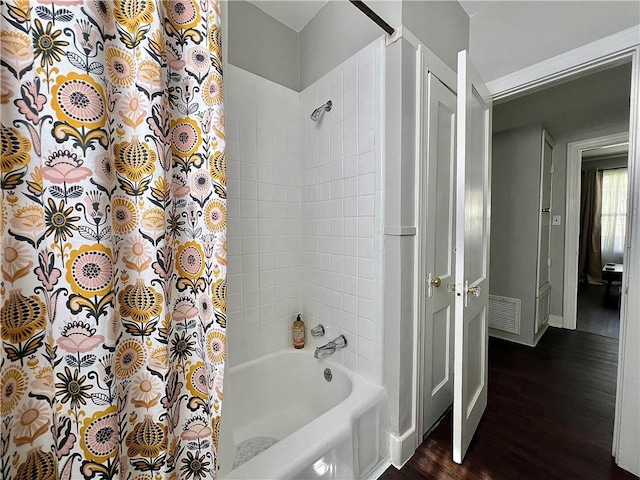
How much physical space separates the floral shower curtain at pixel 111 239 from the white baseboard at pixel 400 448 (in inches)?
39.7

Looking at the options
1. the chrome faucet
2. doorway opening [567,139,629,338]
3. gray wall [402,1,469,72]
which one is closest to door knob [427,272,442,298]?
the chrome faucet

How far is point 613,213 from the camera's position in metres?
5.24

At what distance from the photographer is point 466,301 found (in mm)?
1330

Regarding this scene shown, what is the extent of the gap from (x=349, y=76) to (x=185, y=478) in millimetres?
1835

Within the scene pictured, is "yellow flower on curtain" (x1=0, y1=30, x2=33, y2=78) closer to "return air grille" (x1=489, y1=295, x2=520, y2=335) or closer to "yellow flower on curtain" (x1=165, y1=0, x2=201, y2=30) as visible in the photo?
"yellow flower on curtain" (x1=165, y1=0, x2=201, y2=30)

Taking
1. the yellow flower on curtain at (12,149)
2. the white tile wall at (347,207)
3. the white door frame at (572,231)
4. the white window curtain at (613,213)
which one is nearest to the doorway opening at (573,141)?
the white door frame at (572,231)

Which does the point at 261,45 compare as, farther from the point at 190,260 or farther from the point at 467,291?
the point at 467,291

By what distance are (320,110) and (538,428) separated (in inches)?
89.4

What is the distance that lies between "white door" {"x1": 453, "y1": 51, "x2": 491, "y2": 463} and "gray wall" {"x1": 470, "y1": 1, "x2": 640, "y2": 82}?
26 cm

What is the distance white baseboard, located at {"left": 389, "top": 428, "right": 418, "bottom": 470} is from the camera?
1395 millimetres

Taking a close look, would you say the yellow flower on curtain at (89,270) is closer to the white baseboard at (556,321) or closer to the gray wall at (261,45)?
the gray wall at (261,45)

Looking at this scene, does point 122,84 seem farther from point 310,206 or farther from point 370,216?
point 310,206

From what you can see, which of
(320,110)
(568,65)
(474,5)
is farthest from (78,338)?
(474,5)

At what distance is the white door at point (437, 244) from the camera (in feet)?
4.83
